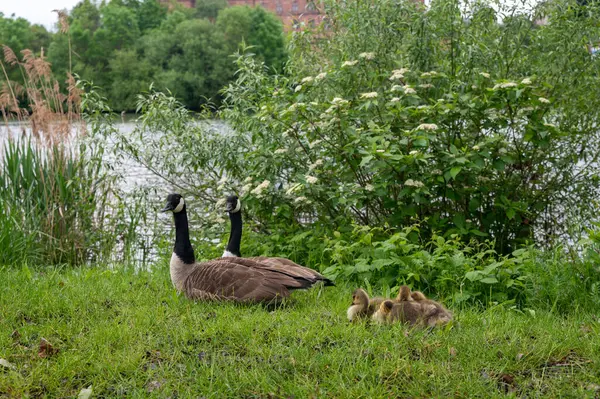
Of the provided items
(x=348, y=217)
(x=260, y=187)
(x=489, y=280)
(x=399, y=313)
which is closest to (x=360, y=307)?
(x=399, y=313)

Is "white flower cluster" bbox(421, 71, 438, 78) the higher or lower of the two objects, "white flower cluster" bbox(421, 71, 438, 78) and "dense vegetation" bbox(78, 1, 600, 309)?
the higher

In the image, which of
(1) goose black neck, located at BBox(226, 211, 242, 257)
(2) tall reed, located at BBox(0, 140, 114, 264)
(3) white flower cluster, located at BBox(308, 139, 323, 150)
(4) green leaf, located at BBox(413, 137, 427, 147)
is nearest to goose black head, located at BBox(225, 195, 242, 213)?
(1) goose black neck, located at BBox(226, 211, 242, 257)

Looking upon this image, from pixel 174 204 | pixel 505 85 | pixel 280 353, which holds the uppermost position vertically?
pixel 505 85

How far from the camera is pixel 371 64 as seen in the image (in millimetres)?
8992

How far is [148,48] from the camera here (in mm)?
52250

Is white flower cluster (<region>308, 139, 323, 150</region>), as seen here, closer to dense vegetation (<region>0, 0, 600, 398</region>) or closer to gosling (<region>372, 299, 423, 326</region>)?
dense vegetation (<region>0, 0, 600, 398</region>)

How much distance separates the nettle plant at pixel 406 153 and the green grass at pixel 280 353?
2.36 metres

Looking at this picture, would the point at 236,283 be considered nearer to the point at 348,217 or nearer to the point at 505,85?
the point at 348,217

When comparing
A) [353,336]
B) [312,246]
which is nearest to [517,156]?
[312,246]

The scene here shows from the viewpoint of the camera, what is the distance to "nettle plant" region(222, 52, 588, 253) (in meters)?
7.77

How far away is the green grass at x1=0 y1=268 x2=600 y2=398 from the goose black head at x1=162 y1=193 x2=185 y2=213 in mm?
1146

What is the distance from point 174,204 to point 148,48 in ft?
159

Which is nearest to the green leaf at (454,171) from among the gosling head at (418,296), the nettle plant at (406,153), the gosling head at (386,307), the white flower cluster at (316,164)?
the nettle plant at (406,153)

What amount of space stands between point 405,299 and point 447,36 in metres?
4.95
